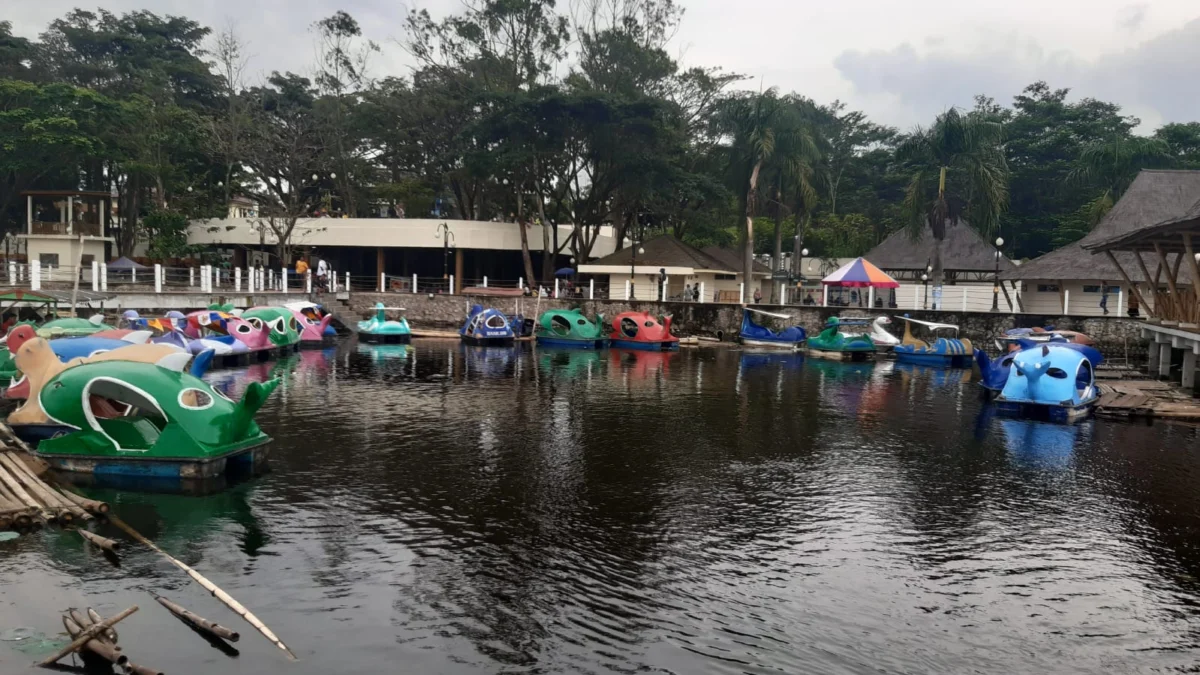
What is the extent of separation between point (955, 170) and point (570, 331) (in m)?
20.4

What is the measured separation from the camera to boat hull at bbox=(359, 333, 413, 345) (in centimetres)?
4056

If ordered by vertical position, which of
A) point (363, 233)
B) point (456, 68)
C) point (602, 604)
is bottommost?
point (602, 604)

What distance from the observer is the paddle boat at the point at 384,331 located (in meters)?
40.5

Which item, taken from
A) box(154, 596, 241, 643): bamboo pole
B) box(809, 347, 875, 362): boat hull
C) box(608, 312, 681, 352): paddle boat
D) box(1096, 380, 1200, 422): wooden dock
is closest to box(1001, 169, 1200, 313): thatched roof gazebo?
box(809, 347, 875, 362): boat hull

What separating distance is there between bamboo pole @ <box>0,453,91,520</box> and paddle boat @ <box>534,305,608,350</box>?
27626 millimetres

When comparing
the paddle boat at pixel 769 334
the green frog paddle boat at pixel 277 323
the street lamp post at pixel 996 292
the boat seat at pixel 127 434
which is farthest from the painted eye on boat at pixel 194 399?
the street lamp post at pixel 996 292

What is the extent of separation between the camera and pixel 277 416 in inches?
819

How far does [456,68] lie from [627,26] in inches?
415

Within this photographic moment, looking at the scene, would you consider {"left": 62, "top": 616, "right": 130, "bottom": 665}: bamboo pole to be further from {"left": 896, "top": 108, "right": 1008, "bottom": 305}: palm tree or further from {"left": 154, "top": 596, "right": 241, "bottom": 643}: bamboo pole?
{"left": 896, "top": 108, "right": 1008, "bottom": 305}: palm tree

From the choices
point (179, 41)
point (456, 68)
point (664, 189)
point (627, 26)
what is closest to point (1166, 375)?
point (664, 189)

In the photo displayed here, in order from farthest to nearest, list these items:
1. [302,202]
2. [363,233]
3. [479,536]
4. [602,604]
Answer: [302,202] → [363,233] → [479,536] → [602,604]

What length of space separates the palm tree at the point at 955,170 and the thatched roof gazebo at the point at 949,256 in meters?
4.34

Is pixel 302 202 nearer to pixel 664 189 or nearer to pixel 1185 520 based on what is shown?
pixel 664 189

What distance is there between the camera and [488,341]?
134 feet
